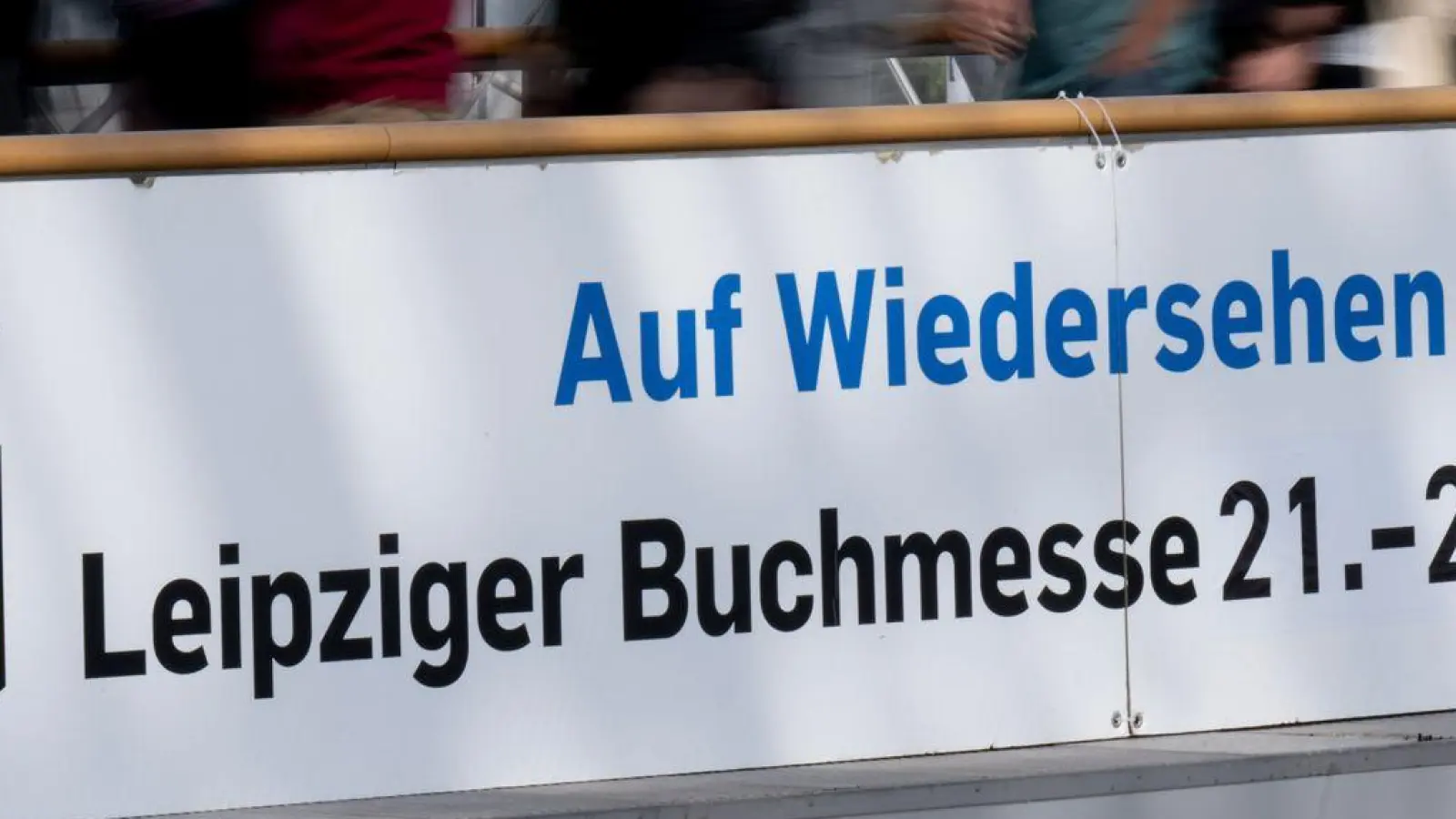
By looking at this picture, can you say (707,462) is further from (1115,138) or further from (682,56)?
(1115,138)

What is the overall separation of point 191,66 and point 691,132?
0.76 meters

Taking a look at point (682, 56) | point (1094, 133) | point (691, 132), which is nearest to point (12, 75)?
point (682, 56)

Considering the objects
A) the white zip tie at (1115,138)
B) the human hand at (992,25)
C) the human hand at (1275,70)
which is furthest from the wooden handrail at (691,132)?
the human hand at (992,25)

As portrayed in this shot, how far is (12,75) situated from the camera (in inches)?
153

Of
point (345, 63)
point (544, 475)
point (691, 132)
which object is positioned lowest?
point (544, 475)

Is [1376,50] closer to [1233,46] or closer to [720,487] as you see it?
→ [1233,46]

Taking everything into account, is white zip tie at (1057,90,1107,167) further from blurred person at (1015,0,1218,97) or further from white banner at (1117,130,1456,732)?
blurred person at (1015,0,1218,97)

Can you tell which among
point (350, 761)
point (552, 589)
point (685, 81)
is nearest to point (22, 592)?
point (350, 761)

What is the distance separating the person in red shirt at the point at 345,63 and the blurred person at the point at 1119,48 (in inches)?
41.0

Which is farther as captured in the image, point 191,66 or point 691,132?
point 191,66

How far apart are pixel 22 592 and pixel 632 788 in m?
0.78

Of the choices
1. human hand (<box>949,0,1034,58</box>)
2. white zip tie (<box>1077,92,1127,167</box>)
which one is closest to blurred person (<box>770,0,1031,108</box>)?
human hand (<box>949,0,1034,58</box>)

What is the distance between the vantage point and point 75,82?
3.91 meters

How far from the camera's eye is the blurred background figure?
3.78m
